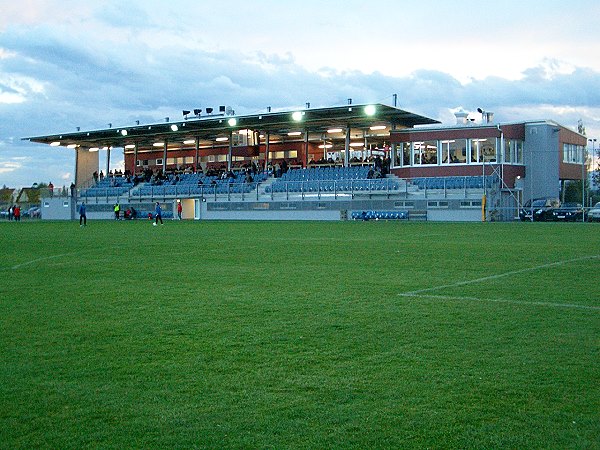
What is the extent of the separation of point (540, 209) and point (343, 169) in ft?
57.1

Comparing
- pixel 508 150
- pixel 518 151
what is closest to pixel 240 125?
pixel 508 150

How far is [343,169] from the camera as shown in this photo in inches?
2266

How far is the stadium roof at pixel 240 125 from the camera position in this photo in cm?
5625

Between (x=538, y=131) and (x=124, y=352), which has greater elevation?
(x=538, y=131)

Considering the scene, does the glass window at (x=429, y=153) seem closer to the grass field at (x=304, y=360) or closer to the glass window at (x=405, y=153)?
the glass window at (x=405, y=153)

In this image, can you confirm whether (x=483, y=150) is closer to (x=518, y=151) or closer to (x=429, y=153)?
(x=518, y=151)

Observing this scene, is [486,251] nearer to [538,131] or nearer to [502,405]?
[502,405]

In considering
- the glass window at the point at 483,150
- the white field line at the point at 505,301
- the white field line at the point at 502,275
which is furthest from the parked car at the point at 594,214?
the white field line at the point at 505,301

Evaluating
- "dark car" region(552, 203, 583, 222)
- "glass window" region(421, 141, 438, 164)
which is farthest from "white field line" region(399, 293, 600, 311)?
"glass window" region(421, 141, 438, 164)

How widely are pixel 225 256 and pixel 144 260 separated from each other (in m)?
2.19

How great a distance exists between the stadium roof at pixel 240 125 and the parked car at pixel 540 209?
13.0 metres

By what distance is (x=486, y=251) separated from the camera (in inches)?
779

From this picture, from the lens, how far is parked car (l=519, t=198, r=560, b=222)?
148 ft

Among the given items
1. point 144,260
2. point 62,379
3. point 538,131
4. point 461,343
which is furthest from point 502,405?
point 538,131
